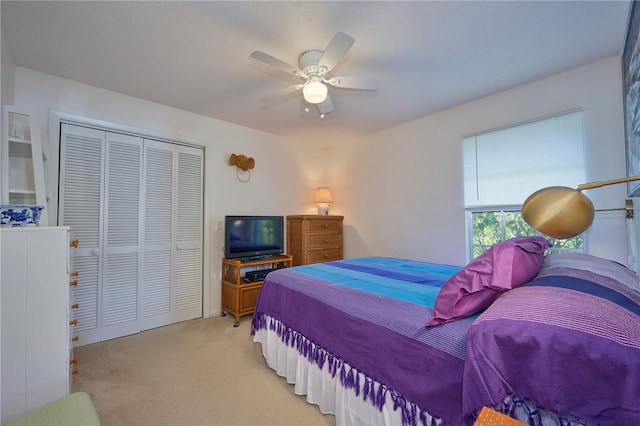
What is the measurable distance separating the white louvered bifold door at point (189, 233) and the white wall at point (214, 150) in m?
0.10

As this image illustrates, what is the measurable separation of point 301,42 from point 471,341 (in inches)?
80.7

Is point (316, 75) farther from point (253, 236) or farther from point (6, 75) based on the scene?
point (6, 75)

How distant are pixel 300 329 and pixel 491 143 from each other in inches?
105

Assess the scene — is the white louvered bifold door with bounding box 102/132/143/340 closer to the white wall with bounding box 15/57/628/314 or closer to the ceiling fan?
the white wall with bounding box 15/57/628/314

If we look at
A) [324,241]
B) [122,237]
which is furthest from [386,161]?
[122,237]

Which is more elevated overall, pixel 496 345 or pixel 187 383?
pixel 496 345

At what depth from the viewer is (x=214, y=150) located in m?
3.42

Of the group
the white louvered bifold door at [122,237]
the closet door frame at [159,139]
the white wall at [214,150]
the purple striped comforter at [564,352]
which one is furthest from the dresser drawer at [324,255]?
the purple striped comforter at [564,352]

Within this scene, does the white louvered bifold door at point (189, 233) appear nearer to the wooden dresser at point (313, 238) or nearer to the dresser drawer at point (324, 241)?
the wooden dresser at point (313, 238)

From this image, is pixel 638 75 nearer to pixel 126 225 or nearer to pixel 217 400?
pixel 217 400

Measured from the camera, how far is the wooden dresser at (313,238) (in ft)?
12.4

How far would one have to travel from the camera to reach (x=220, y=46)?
1.97 meters

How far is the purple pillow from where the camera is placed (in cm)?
110

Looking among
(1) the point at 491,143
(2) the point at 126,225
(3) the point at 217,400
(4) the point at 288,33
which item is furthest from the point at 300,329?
(1) the point at 491,143
